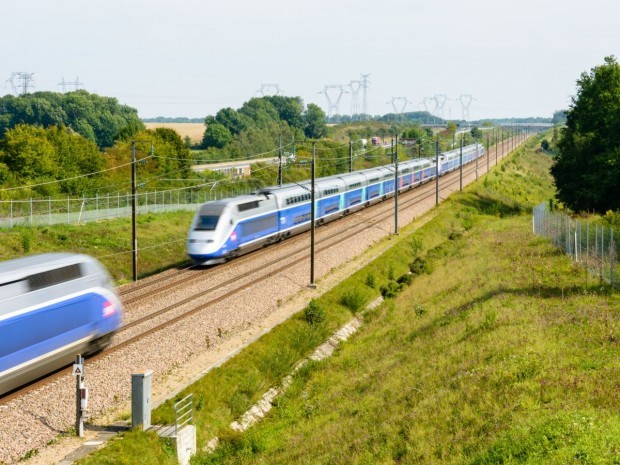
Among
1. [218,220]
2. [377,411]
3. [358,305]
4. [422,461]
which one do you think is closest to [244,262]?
[218,220]

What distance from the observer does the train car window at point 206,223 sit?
41231 mm

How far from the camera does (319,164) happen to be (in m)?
108

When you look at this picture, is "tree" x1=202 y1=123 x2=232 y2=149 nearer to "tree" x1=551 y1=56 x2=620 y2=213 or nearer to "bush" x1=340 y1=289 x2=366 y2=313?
"tree" x1=551 y1=56 x2=620 y2=213

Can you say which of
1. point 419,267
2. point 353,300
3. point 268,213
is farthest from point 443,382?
point 268,213

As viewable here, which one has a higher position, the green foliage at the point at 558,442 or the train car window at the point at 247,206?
the train car window at the point at 247,206

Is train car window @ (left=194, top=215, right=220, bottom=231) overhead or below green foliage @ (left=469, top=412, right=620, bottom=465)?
overhead

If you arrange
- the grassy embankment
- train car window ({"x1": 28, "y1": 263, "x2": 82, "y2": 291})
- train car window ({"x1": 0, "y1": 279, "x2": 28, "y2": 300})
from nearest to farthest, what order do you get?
the grassy embankment
train car window ({"x1": 0, "y1": 279, "x2": 28, "y2": 300})
train car window ({"x1": 28, "y1": 263, "x2": 82, "y2": 291})

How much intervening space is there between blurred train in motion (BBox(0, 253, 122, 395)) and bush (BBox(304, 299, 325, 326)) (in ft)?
31.5

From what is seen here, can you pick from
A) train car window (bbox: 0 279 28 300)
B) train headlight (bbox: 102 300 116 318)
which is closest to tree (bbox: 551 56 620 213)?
train headlight (bbox: 102 300 116 318)

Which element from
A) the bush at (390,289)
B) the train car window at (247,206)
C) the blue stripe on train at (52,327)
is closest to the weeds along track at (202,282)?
the blue stripe on train at (52,327)

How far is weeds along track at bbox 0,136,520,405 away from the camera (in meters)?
28.3

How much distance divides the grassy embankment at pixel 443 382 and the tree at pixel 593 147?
63.3ft

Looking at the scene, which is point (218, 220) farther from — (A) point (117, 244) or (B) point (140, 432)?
(B) point (140, 432)

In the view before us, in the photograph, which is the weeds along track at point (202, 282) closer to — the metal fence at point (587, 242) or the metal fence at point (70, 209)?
the metal fence at point (587, 242)
